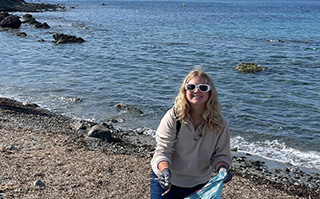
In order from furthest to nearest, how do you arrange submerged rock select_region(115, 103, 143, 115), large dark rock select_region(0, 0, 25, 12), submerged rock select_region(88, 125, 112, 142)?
large dark rock select_region(0, 0, 25, 12), submerged rock select_region(115, 103, 143, 115), submerged rock select_region(88, 125, 112, 142)

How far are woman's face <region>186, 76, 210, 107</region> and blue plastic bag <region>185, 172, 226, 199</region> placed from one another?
73 centimetres

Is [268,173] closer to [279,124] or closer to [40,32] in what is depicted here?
[279,124]

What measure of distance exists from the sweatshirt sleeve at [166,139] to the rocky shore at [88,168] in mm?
3027

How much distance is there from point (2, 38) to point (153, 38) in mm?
13675

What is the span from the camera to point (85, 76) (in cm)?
2031

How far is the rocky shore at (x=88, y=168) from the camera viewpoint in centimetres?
670

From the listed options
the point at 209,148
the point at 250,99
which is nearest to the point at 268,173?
the point at 209,148

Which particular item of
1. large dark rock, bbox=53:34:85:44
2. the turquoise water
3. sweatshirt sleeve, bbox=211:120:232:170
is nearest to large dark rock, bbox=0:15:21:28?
the turquoise water

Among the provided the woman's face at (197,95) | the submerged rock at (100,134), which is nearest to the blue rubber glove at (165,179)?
the woman's face at (197,95)

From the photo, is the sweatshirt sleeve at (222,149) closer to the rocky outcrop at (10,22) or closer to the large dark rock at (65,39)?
the large dark rock at (65,39)

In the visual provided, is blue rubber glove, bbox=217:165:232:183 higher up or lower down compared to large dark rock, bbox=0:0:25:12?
higher up

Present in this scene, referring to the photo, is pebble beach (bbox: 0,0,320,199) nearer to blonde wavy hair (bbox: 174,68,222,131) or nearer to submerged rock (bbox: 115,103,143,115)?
submerged rock (bbox: 115,103,143,115)

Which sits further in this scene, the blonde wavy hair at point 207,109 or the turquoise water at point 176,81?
the turquoise water at point 176,81

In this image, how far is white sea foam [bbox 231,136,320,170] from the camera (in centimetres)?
1007
